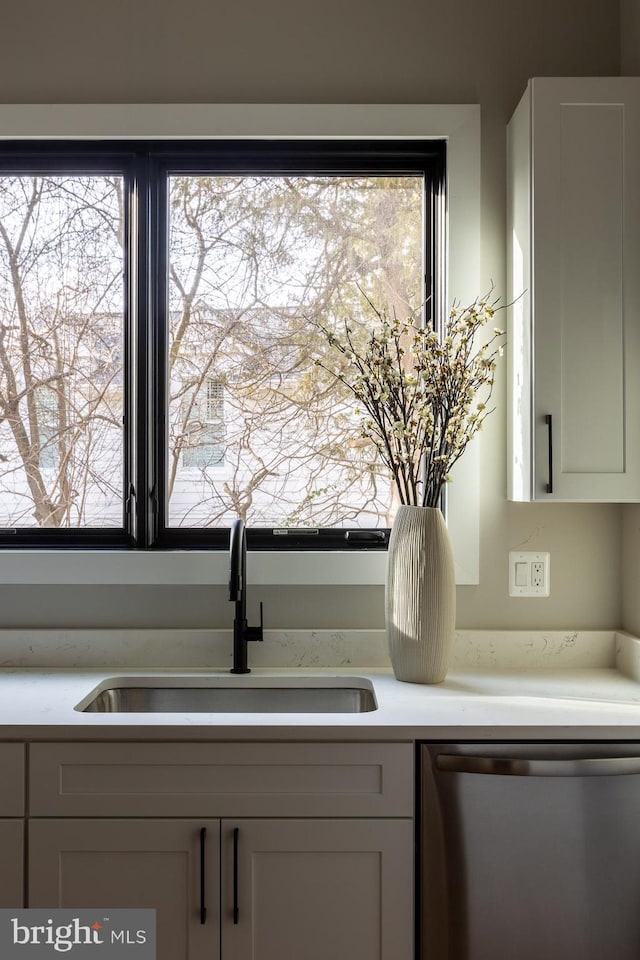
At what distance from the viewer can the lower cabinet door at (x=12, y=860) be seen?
1504 mm

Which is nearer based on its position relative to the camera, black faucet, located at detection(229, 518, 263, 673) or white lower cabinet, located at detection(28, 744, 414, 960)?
white lower cabinet, located at detection(28, 744, 414, 960)

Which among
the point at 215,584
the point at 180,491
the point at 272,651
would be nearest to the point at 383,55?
the point at 180,491

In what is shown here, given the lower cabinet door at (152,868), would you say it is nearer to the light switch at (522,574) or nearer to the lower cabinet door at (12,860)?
the lower cabinet door at (12,860)

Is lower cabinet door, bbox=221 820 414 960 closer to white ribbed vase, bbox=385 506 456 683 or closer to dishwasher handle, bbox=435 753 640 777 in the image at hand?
dishwasher handle, bbox=435 753 640 777

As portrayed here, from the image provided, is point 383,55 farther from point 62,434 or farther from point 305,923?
point 305,923

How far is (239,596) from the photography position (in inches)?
73.7

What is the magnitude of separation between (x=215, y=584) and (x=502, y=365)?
0.98m

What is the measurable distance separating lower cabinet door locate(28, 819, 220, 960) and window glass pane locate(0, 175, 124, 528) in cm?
86

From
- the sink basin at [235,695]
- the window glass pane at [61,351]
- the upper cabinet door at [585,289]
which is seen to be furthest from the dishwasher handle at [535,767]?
the window glass pane at [61,351]

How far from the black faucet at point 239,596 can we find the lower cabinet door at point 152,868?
497 millimetres

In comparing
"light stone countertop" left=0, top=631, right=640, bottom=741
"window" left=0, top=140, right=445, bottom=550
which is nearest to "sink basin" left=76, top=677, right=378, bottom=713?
"light stone countertop" left=0, top=631, right=640, bottom=741

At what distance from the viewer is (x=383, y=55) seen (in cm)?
206

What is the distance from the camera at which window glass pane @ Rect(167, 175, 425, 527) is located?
2100 mm

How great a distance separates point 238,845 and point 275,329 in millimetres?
1292
